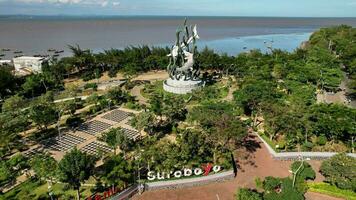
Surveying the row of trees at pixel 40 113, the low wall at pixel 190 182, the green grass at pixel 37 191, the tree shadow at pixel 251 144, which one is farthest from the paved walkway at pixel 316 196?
the row of trees at pixel 40 113

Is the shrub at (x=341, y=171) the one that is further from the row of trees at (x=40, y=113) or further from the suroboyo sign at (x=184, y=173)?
the row of trees at (x=40, y=113)

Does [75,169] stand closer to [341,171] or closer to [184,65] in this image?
[341,171]

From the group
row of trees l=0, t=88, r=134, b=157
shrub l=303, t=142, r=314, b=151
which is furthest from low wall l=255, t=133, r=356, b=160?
row of trees l=0, t=88, r=134, b=157

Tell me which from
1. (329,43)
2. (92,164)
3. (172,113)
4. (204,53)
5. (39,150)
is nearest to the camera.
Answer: (92,164)

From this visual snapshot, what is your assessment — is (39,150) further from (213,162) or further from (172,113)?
(213,162)

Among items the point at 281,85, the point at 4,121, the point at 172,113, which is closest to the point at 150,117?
the point at 172,113
